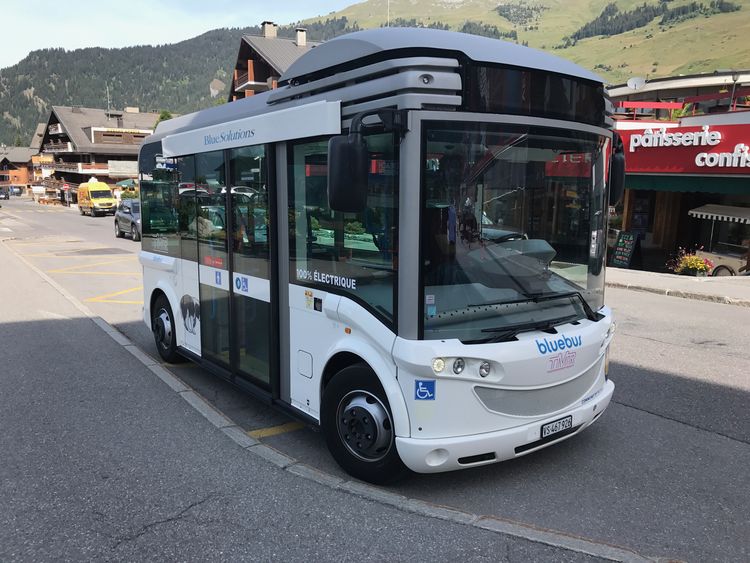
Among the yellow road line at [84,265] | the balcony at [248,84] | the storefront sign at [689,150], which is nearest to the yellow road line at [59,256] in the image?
the yellow road line at [84,265]

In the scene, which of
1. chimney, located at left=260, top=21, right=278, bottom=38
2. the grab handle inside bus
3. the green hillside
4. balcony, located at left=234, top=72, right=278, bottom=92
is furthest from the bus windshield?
the green hillside

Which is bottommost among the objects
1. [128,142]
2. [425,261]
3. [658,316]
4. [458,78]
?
[658,316]

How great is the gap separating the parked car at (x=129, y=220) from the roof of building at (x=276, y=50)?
1819 cm

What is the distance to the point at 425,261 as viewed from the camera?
355cm

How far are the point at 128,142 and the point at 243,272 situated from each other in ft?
277

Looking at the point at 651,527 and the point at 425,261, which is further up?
the point at 425,261

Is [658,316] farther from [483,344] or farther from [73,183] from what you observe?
[73,183]

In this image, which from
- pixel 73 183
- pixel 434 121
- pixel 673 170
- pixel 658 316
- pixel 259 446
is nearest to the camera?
pixel 434 121

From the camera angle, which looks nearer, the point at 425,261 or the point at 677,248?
the point at 425,261

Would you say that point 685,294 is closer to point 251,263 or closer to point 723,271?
point 723,271

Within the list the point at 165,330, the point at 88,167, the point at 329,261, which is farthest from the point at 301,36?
the point at 329,261

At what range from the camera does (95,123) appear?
271 feet

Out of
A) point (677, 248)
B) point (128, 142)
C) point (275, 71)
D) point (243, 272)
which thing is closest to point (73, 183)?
point (128, 142)

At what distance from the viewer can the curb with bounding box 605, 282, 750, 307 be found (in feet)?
36.8
